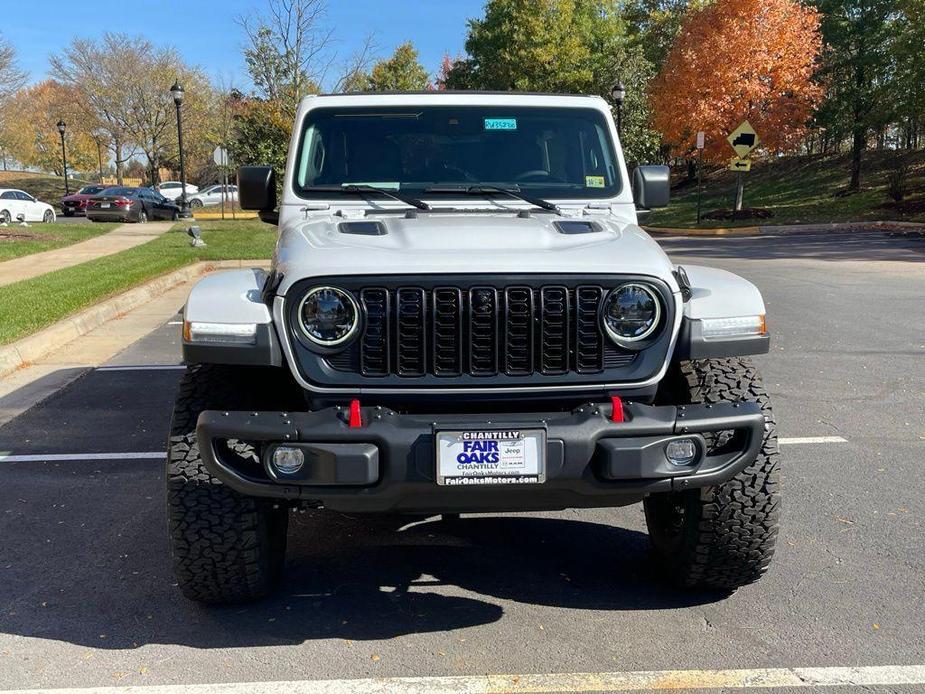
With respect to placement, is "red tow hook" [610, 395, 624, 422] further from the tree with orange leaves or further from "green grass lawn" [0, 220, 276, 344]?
the tree with orange leaves

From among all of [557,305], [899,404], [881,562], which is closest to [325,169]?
[557,305]

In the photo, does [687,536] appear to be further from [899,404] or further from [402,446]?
[899,404]

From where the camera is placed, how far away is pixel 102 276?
1357cm

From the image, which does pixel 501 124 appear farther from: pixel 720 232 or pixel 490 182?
pixel 720 232

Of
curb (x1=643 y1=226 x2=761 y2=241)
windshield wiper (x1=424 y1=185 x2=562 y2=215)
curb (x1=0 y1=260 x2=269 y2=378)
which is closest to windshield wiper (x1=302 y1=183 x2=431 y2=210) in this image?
windshield wiper (x1=424 y1=185 x2=562 y2=215)

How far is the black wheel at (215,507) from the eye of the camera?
3271mm

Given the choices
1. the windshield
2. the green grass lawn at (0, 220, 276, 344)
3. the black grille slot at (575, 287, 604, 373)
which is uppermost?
the windshield

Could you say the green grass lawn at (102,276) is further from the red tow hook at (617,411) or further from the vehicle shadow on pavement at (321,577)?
the red tow hook at (617,411)

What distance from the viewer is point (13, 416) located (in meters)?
6.47

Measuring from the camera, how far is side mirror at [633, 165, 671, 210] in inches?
184

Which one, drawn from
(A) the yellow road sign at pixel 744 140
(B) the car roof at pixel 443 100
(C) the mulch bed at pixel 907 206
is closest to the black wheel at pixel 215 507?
(B) the car roof at pixel 443 100

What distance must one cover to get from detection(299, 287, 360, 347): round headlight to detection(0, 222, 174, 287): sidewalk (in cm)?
1131

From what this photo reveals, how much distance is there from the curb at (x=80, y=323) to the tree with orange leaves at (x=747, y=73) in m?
19.4

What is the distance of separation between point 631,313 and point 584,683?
4.11 feet
